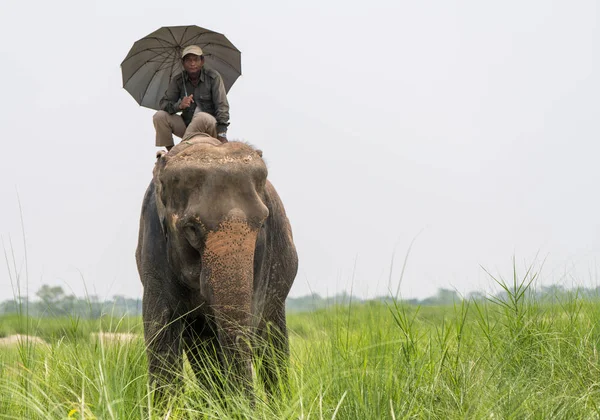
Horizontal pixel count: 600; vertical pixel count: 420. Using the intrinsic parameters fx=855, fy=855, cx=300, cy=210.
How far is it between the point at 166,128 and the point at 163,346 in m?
1.82

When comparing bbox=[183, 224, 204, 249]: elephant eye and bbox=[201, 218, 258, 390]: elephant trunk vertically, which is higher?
bbox=[183, 224, 204, 249]: elephant eye

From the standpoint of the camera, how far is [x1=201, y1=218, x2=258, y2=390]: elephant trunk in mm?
4641

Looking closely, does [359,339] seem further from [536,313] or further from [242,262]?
[536,313]

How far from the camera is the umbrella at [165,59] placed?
709 centimetres

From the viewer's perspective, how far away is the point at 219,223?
470cm

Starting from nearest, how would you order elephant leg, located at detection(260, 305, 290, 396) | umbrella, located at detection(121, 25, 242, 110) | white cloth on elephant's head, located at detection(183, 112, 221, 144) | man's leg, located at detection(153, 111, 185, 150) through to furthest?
1. elephant leg, located at detection(260, 305, 290, 396)
2. white cloth on elephant's head, located at detection(183, 112, 221, 144)
3. man's leg, located at detection(153, 111, 185, 150)
4. umbrella, located at detection(121, 25, 242, 110)

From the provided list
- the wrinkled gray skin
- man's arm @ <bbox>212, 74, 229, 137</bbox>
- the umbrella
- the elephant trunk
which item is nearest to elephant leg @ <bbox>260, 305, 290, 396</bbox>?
the wrinkled gray skin

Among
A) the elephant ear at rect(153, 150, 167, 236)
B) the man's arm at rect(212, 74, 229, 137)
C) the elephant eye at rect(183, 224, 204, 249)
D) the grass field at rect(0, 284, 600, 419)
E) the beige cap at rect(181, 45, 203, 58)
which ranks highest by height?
the beige cap at rect(181, 45, 203, 58)

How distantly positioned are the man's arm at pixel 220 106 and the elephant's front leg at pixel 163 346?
1525 millimetres

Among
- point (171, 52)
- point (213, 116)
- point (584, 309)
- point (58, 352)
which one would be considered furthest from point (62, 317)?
point (584, 309)

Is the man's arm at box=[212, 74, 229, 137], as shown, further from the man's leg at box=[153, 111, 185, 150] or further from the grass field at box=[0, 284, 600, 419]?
the grass field at box=[0, 284, 600, 419]

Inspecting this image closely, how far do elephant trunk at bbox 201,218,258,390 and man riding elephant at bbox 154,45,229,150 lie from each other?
178 centimetres

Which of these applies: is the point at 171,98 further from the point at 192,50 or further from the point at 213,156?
the point at 213,156

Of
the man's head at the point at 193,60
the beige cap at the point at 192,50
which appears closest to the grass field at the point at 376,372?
the man's head at the point at 193,60
